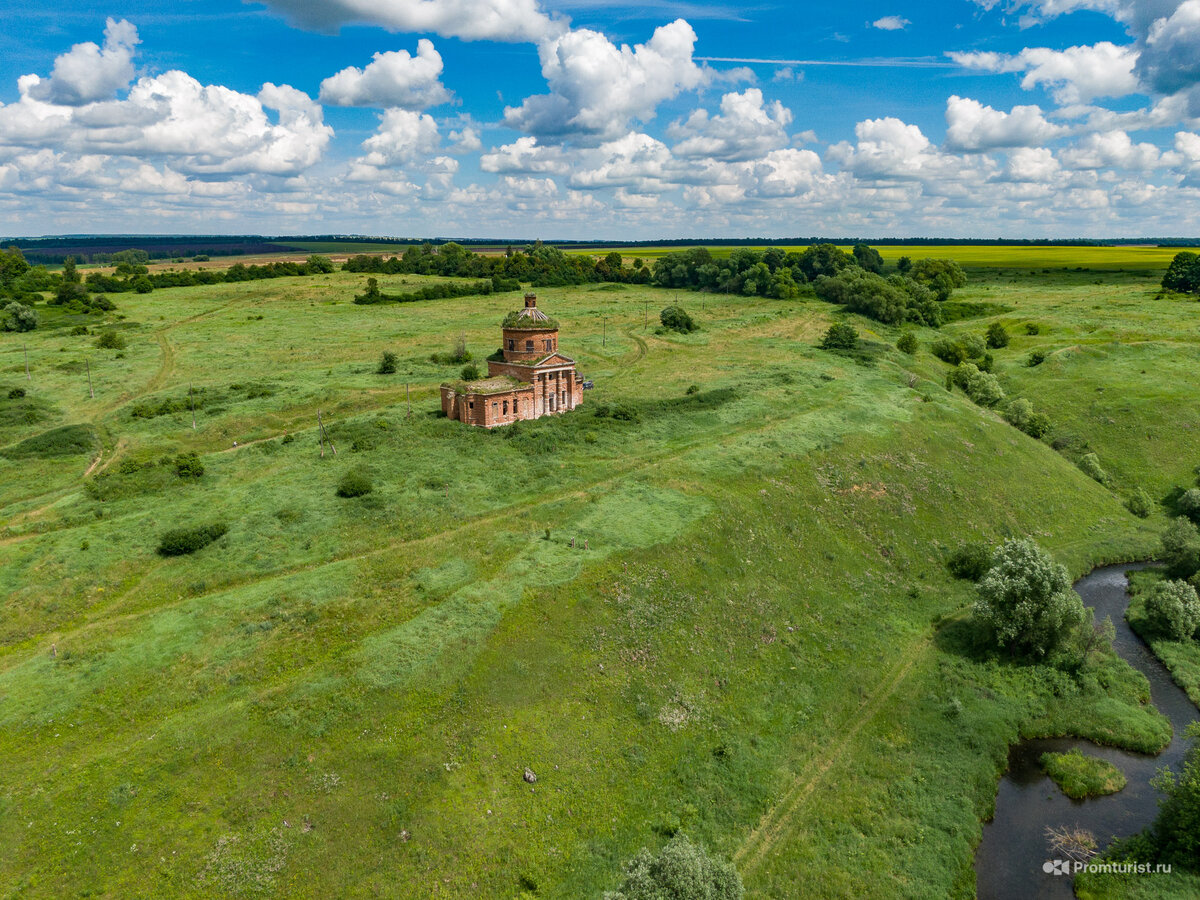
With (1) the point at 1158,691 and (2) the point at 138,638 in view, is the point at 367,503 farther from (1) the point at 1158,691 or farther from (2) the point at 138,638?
(1) the point at 1158,691

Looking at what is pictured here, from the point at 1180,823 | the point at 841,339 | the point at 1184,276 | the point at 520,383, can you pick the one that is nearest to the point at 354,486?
the point at 520,383

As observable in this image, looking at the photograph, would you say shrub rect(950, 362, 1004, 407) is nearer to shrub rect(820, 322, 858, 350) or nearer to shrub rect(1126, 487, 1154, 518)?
shrub rect(820, 322, 858, 350)

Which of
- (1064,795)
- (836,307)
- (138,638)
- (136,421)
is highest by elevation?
(836,307)

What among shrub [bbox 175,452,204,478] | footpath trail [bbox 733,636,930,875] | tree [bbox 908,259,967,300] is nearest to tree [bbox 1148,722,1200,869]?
footpath trail [bbox 733,636,930,875]

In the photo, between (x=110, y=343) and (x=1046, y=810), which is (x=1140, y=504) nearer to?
(x=1046, y=810)

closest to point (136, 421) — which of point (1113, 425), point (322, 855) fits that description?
point (322, 855)
